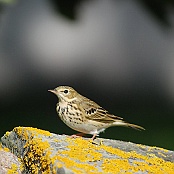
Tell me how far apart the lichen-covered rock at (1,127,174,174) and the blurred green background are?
5648mm

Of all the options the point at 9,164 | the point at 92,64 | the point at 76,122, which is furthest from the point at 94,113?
the point at 92,64

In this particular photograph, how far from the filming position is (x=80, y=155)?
576 cm

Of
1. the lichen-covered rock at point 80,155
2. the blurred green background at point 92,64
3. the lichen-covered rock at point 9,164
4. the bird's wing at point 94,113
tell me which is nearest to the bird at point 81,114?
the bird's wing at point 94,113

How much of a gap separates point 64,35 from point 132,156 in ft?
20.9

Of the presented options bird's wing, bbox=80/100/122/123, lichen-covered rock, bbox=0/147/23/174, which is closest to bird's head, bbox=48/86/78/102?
bird's wing, bbox=80/100/122/123

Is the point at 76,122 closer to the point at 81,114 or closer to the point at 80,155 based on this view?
the point at 81,114

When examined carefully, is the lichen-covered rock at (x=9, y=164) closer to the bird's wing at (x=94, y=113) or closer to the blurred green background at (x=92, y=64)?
the bird's wing at (x=94, y=113)

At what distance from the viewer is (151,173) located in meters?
5.71

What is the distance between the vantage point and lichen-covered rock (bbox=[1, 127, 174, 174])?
18.2ft

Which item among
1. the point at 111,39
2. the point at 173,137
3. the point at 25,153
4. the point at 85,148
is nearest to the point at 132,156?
the point at 85,148

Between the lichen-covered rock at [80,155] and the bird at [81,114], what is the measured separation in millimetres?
→ 1090

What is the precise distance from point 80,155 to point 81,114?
198 cm

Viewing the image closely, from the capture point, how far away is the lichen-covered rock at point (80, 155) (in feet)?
18.2

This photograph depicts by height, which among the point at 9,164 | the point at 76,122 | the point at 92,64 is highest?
the point at 92,64
